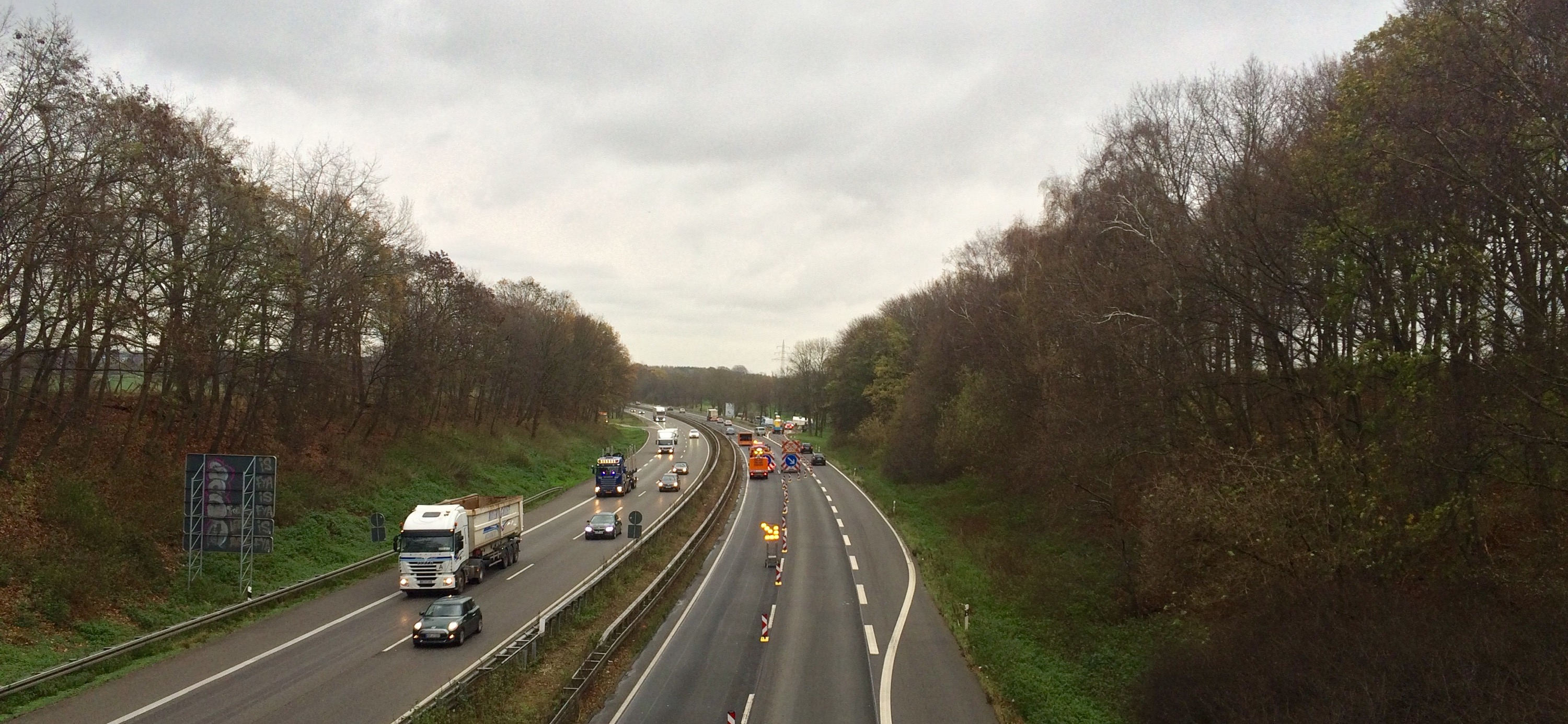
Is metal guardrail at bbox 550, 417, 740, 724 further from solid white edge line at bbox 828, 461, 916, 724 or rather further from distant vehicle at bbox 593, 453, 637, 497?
distant vehicle at bbox 593, 453, 637, 497

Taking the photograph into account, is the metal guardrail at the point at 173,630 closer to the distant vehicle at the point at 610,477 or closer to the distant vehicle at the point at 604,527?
the distant vehicle at the point at 604,527

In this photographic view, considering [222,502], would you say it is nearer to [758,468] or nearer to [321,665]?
[321,665]

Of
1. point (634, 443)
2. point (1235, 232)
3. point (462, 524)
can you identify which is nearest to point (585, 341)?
point (634, 443)

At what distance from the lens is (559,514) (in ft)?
170

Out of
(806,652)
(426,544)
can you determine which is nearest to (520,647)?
(806,652)

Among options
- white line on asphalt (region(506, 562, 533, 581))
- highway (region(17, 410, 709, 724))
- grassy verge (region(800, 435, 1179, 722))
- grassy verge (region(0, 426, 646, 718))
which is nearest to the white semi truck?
highway (region(17, 410, 709, 724))

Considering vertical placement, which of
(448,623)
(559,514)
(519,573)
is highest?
(448,623)

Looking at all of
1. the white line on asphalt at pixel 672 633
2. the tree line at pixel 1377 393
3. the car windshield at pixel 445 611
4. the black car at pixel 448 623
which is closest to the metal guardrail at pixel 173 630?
Result: the black car at pixel 448 623

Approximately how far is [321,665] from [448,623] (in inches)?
122

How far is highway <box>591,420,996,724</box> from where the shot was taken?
60.1ft

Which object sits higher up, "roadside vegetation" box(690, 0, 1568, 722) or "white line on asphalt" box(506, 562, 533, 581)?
"roadside vegetation" box(690, 0, 1568, 722)

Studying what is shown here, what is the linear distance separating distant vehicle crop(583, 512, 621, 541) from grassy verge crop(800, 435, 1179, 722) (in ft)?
48.6

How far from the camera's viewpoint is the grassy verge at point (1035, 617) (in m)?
18.9

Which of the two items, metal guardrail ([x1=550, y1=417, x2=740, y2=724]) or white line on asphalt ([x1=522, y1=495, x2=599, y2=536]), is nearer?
metal guardrail ([x1=550, y1=417, x2=740, y2=724])
